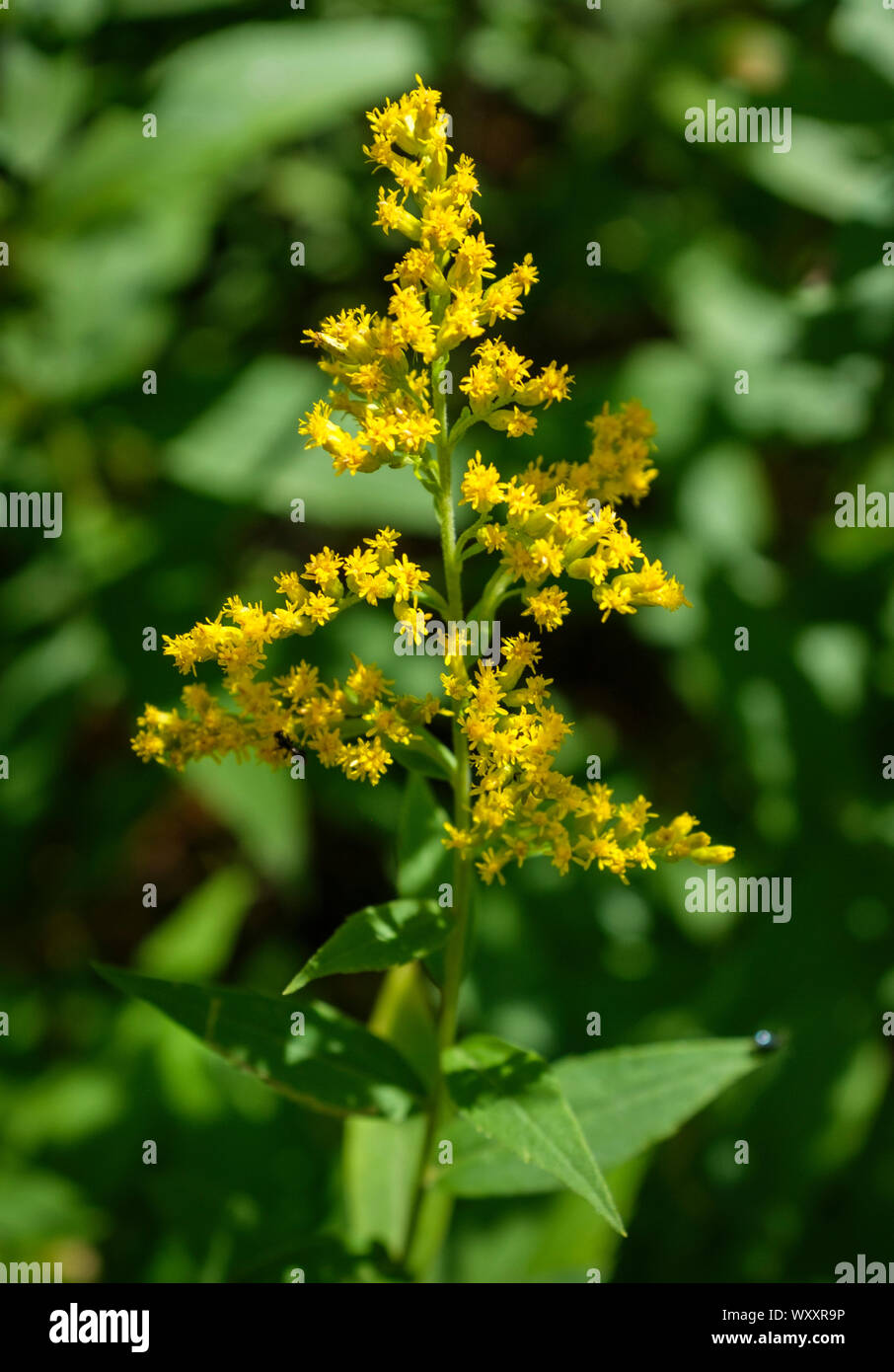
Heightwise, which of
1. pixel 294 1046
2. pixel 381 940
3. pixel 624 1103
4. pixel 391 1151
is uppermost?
pixel 381 940

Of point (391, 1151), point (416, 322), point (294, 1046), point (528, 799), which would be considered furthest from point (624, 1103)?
point (416, 322)

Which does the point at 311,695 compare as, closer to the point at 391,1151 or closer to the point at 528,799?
the point at 528,799

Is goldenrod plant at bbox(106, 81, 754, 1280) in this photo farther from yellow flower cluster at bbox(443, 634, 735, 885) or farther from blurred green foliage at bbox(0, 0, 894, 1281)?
blurred green foliage at bbox(0, 0, 894, 1281)

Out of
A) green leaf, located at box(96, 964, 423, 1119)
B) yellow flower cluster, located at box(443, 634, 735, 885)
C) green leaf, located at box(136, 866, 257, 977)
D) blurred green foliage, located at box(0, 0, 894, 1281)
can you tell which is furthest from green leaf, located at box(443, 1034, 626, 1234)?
green leaf, located at box(136, 866, 257, 977)

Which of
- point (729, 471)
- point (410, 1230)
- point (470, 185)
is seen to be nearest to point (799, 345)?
point (729, 471)

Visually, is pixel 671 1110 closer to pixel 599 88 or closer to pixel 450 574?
pixel 450 574

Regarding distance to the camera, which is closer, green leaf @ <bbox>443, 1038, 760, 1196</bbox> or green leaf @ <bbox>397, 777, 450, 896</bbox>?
green leaf @ <bbox>397, 777, 450, 896</bbox>

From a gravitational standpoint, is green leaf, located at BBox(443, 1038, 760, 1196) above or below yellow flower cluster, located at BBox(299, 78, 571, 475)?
below
